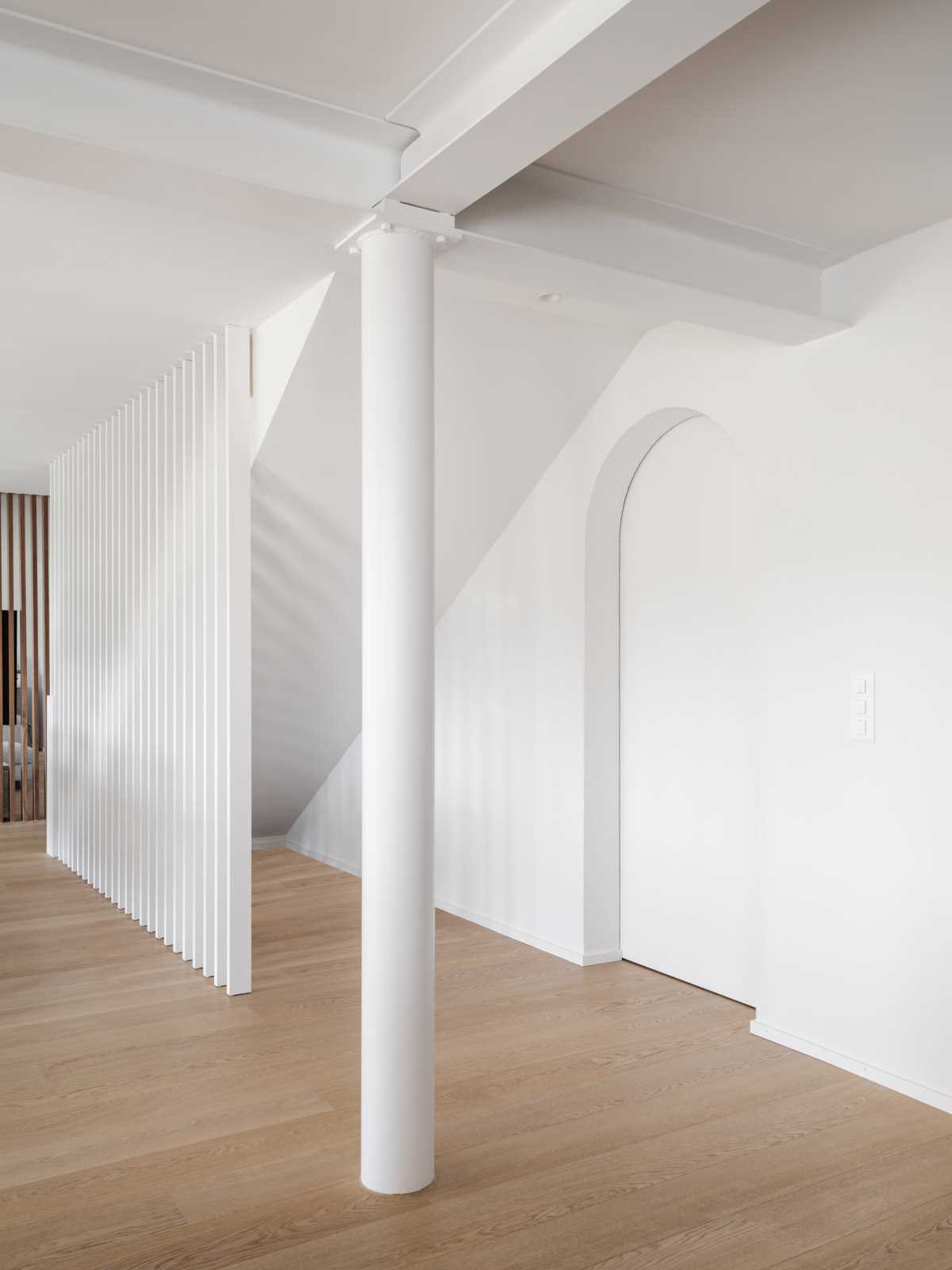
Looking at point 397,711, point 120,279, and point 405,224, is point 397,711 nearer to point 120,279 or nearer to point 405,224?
point 405,224

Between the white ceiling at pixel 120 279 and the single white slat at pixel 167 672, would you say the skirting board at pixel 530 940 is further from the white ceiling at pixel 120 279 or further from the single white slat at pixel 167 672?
the white ceiling at pixel 120 279

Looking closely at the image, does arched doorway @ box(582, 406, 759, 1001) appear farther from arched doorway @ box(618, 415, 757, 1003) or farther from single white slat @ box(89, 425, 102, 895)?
single white slat @ box(89, 425, 102, 895)

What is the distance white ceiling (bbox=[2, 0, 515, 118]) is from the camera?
7.00 feet

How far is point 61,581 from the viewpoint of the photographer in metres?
6.78

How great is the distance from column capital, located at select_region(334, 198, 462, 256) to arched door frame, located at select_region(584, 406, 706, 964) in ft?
6.13

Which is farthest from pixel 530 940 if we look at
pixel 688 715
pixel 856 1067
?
pixel 856 1067

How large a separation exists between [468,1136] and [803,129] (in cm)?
278

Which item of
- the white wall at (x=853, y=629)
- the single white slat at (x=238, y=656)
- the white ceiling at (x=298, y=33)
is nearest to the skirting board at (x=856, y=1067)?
the white wall at (x=853, y=629)

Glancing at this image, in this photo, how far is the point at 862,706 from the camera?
3480 mm

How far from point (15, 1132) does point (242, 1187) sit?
77 cm

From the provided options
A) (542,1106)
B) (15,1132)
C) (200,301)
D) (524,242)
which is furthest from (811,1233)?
(200,301)

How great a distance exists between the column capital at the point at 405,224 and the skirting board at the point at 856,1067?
2.79 meters

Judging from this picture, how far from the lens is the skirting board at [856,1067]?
3240mm

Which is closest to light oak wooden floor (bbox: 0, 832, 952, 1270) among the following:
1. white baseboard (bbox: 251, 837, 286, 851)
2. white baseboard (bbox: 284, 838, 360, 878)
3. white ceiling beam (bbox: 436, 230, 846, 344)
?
white baseboard (bbox: 284, 838, 360, 878)
